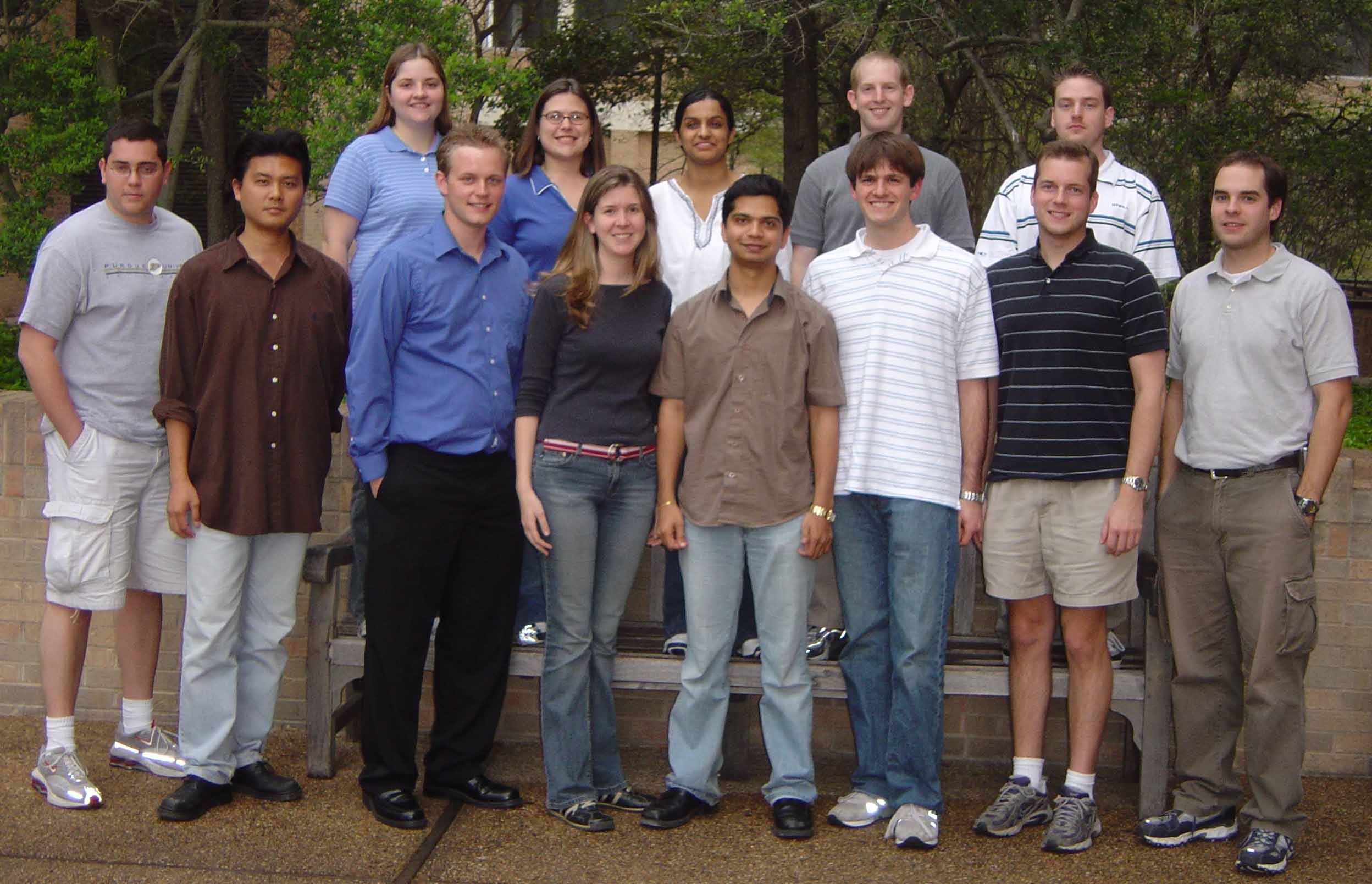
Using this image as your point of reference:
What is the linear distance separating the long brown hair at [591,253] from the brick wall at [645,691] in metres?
1.44

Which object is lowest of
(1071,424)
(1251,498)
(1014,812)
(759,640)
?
(1014,812)

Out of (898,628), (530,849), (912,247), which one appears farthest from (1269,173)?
(530,849)

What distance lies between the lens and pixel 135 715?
4953 mm

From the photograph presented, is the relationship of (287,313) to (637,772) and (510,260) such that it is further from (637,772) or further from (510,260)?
(637,772)

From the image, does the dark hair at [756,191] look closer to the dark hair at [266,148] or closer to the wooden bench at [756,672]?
the dark hair at [266,148]

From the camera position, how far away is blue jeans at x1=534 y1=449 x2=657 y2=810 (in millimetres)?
4383

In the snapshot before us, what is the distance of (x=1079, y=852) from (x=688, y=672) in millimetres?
1340

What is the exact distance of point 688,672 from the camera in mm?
4520

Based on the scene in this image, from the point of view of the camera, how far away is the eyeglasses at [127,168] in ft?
15.0

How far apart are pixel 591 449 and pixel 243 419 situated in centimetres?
111

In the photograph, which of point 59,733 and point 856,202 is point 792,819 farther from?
point 59,733

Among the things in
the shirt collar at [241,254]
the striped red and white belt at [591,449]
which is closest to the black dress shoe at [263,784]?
the striped red and white belt at [591,449]

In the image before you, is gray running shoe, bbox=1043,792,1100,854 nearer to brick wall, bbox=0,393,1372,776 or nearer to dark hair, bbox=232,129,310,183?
brick wall, bbox=0,393,1372,776

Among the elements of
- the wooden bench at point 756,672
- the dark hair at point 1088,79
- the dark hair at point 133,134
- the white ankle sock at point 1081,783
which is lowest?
the white ankle sock at point 1081,783
